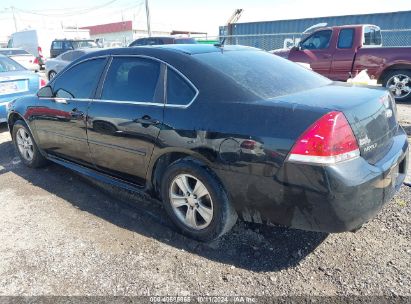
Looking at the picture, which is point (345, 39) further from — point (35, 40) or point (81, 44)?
point (35, 40)

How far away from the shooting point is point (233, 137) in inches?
103

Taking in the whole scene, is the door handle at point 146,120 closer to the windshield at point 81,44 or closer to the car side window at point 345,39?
the car side window at point 345,39

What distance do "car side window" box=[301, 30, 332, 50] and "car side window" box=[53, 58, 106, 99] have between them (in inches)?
297

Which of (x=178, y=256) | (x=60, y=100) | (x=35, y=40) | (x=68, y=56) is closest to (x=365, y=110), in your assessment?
(x=178, y=256)

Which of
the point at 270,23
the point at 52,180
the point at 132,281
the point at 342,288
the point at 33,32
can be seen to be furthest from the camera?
the point at 33,32

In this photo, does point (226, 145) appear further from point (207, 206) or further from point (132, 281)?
point (132, 281)

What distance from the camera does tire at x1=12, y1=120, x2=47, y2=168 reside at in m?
4.91

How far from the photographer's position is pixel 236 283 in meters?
2.59

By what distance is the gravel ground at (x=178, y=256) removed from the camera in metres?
2.57

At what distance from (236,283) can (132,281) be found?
2.47 ft

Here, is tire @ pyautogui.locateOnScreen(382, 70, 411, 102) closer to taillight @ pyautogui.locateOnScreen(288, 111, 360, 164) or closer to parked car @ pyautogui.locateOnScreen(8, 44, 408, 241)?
parked car @ pyautogui.locateOnScreen(8, 44, 408, 241)

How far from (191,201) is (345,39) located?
8.12 metres

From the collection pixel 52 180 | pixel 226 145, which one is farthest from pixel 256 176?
pixel 52 180

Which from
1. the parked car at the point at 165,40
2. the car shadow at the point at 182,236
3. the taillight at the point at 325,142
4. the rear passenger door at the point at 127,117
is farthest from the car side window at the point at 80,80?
the parked car at the point at 165,40
